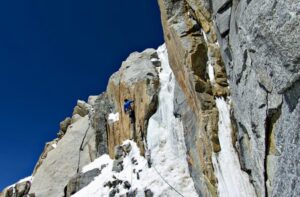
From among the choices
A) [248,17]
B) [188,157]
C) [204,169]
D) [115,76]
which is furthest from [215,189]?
[115,76]

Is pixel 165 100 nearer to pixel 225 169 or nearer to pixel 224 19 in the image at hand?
pixel 225 169

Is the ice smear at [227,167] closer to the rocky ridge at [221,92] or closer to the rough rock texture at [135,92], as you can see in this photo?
the rocky ridge at [221,92]

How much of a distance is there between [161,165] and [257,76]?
1388 cm

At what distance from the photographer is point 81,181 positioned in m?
27.8

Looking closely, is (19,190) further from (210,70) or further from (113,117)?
(210,70)

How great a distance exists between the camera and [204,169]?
15.9 metres

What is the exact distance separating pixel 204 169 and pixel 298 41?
10.6 meters

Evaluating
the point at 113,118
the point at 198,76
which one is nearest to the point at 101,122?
the point at 113,118

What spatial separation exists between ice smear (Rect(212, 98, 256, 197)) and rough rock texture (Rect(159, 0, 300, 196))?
1.60 ft

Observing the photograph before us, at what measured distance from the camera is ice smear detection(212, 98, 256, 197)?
1228 cm

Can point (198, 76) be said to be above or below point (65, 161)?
below

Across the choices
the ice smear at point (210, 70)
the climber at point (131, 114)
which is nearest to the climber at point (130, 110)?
the climber at point (131, 114)

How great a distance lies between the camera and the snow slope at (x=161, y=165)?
65.6 feet

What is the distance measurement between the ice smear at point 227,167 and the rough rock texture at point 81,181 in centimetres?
1504
